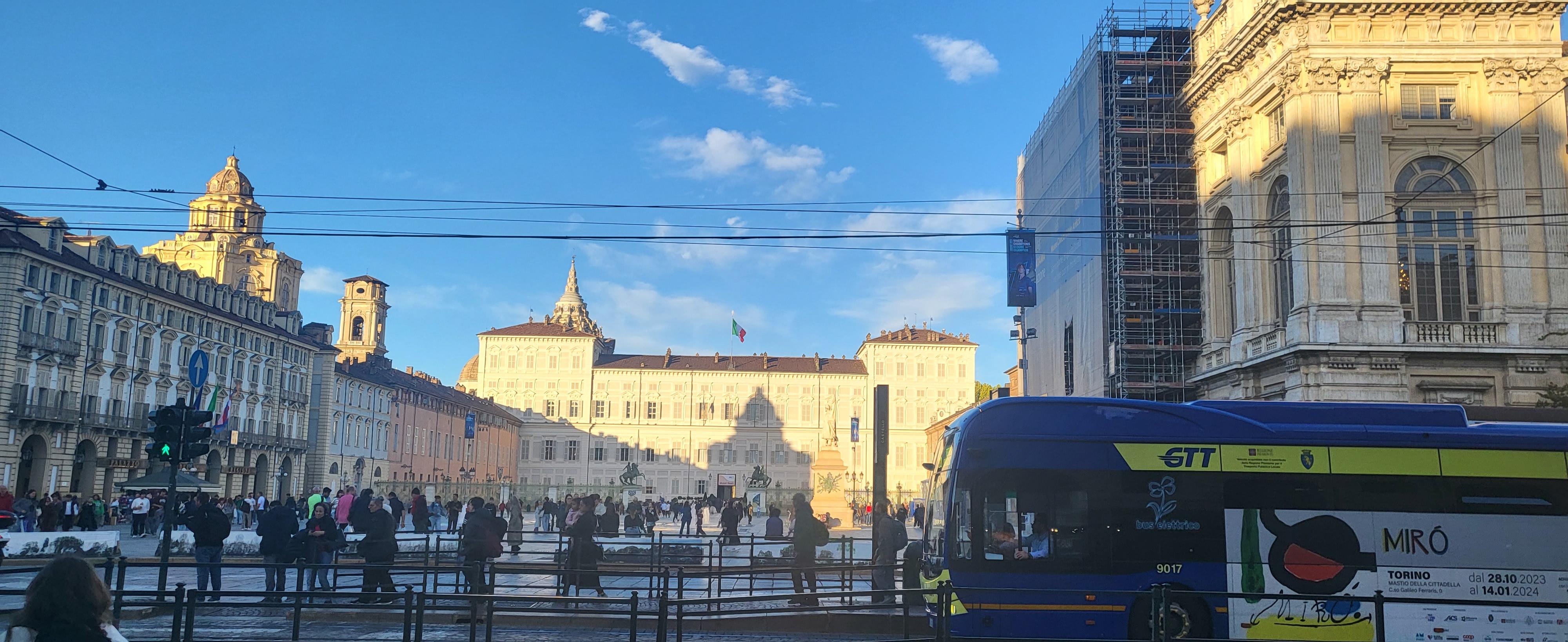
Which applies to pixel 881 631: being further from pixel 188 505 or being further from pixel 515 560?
pixel 515 560

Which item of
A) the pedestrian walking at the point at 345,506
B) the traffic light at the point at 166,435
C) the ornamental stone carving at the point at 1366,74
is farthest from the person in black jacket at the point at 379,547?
the ornamental stone carving at the point at 1366,74

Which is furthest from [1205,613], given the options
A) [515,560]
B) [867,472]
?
[867,472]

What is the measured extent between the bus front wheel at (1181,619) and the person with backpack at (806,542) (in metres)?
5.52

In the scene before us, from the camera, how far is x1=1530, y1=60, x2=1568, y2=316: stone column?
32.9 meters

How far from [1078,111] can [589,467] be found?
2962 inches

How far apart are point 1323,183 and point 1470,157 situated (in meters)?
4.90

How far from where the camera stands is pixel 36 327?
45.9 m

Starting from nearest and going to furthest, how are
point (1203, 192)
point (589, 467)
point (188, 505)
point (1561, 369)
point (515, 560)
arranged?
point (188, 505) < point (515, 560) < point (1561, 369) < point (1203, 192) < point (589, 467)

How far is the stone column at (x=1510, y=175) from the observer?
33188 millimetres

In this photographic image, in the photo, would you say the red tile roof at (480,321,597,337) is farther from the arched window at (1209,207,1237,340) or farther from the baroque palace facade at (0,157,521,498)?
the arched window at (1209,207,1237,340)

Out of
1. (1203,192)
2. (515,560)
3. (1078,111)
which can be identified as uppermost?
(1078,111)

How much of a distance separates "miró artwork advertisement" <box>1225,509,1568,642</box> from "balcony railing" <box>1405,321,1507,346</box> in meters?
22.5

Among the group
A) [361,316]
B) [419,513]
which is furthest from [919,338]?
[419,513]

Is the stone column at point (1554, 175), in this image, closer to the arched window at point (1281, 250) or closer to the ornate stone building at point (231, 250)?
the arched window at point (1281, 250)
